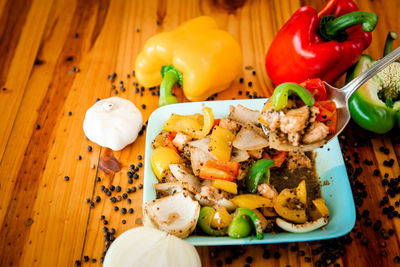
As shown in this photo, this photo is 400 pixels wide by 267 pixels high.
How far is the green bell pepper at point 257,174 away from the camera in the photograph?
1.77 meters

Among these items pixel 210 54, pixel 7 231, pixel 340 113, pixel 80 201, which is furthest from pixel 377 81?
pixel 7 231

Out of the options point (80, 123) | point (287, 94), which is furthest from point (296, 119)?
point (80, 123)

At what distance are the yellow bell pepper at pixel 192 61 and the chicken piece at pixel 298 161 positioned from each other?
2.50ft

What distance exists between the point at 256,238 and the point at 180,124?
Result: 0.71 metres

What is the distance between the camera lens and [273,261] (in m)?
1.85

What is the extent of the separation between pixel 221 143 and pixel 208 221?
0.40 m

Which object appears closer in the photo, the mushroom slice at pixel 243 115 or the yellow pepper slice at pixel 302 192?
the yellow pepper slice at pixel 302 192

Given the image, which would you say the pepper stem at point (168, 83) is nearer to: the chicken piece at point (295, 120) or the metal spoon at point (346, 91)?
the metal spoon at point (346, 91)

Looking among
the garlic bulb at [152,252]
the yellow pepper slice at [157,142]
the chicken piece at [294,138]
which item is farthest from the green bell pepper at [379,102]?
the garlic bulb at [152,252]

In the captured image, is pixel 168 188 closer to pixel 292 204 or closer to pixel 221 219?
pixel 221 219

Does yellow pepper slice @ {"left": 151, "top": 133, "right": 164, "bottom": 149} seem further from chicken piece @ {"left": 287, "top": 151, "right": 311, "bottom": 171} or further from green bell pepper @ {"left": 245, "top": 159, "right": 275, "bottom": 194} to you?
chicken piece @ {"left": 287, "top": 151, "right": 311, "bottom": 171}

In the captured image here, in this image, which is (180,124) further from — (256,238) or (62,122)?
(62,122)

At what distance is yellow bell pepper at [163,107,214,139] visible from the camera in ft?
6.28

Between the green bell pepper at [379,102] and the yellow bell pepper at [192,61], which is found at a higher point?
the yellow bell pepper at [192,61]
